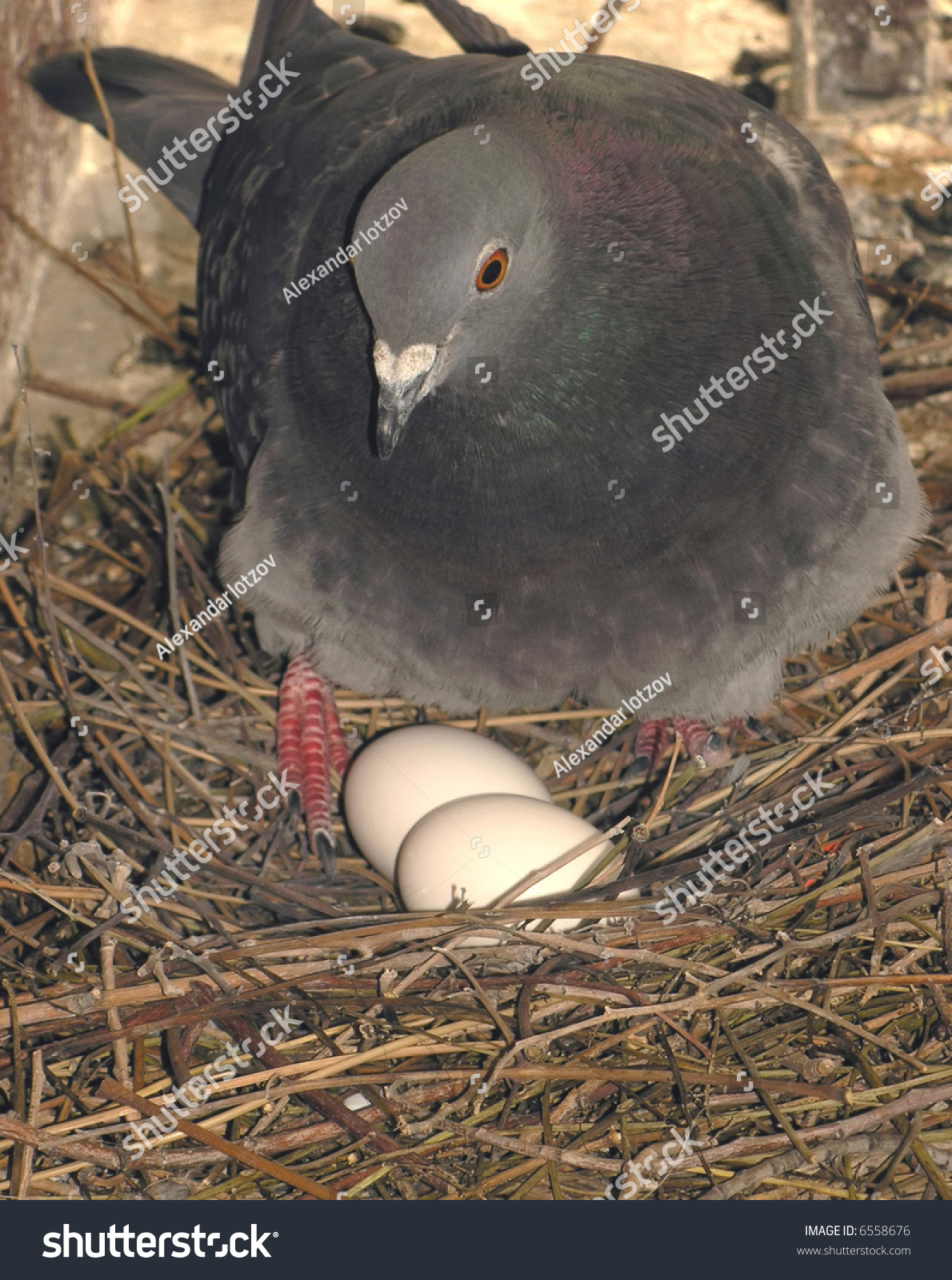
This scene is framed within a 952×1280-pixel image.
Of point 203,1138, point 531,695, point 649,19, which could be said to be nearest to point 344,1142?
point 203,1138

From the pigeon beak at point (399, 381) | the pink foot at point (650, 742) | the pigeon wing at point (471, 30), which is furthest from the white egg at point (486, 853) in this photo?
the pigeon wing at point (471, 30)

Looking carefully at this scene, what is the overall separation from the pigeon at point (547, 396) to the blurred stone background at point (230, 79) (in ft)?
5.58

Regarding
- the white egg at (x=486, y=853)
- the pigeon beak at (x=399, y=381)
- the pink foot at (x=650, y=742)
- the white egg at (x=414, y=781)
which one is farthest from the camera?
the pink foot at (x=650, y=742)

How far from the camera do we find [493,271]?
2809 mm

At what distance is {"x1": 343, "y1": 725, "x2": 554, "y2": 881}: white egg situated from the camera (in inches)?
138

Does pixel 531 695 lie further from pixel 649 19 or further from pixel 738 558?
pixel 649 19

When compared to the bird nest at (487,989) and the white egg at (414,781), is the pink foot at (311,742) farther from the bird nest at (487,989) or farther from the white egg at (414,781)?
the white egg at (414,781)

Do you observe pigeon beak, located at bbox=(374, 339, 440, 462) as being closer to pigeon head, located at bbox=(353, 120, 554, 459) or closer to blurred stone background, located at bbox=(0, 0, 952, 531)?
pigeon head, located at bbox=(353, 120, 554, 459)

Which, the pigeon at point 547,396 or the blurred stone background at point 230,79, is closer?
the pigeon at point 547,396

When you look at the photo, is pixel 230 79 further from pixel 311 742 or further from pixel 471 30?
pixel 311 742

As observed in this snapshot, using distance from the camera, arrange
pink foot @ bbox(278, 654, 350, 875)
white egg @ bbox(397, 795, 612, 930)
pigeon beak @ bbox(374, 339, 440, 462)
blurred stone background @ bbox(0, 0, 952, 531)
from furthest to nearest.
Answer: blurred stone background @ bbox(0, 0, 952, 531) < pink foot @ bbox(278, 654, 350, 875) < white egg @ bbox(397, 795, 612, 930) < pigeon beak @ bbox(374, 339, 440, 462)

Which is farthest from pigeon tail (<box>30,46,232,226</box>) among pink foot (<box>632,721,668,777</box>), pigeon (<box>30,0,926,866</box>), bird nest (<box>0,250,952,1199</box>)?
pink foot (<box>632,721,668,777</box>)

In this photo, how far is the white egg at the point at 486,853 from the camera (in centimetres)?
327

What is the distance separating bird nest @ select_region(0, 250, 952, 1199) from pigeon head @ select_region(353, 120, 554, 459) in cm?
127
